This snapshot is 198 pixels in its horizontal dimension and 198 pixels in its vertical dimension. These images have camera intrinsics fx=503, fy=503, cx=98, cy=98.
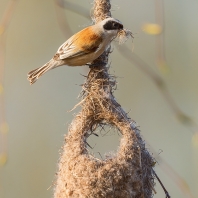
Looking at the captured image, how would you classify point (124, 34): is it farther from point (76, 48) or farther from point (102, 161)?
point (102, 161)

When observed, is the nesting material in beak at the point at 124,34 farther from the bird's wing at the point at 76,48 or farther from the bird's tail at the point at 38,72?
the bird's tail at the point at 38,72

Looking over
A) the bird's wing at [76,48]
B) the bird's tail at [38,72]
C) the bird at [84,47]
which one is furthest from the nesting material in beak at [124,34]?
the bird's tail at [38,72]

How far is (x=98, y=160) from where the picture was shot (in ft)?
7.19

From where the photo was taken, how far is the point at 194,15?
4016mm

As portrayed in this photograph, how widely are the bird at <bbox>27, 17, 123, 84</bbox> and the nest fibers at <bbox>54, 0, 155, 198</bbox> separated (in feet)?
0.17

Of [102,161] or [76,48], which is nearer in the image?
[102,161]

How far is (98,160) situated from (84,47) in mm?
621

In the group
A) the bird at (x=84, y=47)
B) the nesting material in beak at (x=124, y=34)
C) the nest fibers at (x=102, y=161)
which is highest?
the bird at (x=84, y=47)

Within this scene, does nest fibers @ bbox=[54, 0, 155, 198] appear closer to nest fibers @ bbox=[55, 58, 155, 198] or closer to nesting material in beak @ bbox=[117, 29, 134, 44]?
nest fibers @ bbox=[55, 58, 155, 198]

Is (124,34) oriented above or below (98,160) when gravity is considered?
above

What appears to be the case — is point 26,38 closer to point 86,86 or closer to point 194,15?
point 194,15

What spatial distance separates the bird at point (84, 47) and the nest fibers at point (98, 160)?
2.0 inches

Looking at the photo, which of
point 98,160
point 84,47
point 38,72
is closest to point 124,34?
point 84,47

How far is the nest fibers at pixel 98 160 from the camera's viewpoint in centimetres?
212
